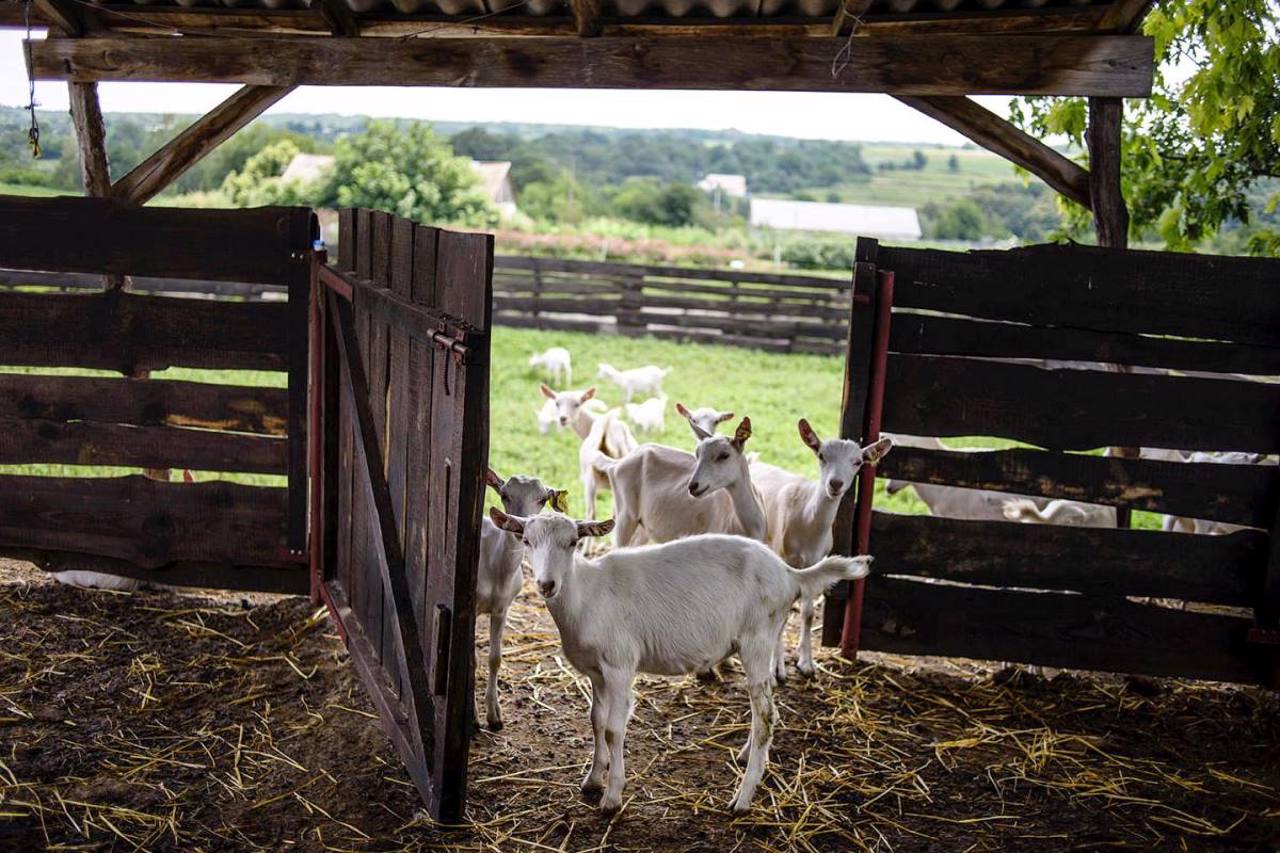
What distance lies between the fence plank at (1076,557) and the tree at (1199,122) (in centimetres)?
287

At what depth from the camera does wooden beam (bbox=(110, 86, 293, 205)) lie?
6.81 m

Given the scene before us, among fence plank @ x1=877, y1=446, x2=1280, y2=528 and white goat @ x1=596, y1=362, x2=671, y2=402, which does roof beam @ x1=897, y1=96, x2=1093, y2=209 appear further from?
white goat @ x1=596, y1=362, x2=671, y2=402

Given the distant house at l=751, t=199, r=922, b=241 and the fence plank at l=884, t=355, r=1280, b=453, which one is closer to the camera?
the fence plank at l=884, t=355, r=1280, b=453

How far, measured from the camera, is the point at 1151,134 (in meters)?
8.64

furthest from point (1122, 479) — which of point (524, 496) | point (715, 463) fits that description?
point (524, 496)

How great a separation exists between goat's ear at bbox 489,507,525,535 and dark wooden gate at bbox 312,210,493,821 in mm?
202

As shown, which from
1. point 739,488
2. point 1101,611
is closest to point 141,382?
point 739,488

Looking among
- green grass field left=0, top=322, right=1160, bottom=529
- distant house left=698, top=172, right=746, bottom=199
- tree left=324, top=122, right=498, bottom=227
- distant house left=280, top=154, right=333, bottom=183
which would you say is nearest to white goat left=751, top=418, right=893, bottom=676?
green grass field left=0, top=322, right=1160, bottom=529

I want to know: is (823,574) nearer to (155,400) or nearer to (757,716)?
(757,716)

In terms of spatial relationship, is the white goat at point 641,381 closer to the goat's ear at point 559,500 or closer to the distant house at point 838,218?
the goat's ear at point 559,500

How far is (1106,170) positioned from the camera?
6266 mm

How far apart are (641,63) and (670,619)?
132 inches

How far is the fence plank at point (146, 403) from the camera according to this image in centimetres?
657

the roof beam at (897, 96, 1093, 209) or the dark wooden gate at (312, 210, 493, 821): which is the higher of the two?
the roof beam at (897, 96, 1093, 209)
